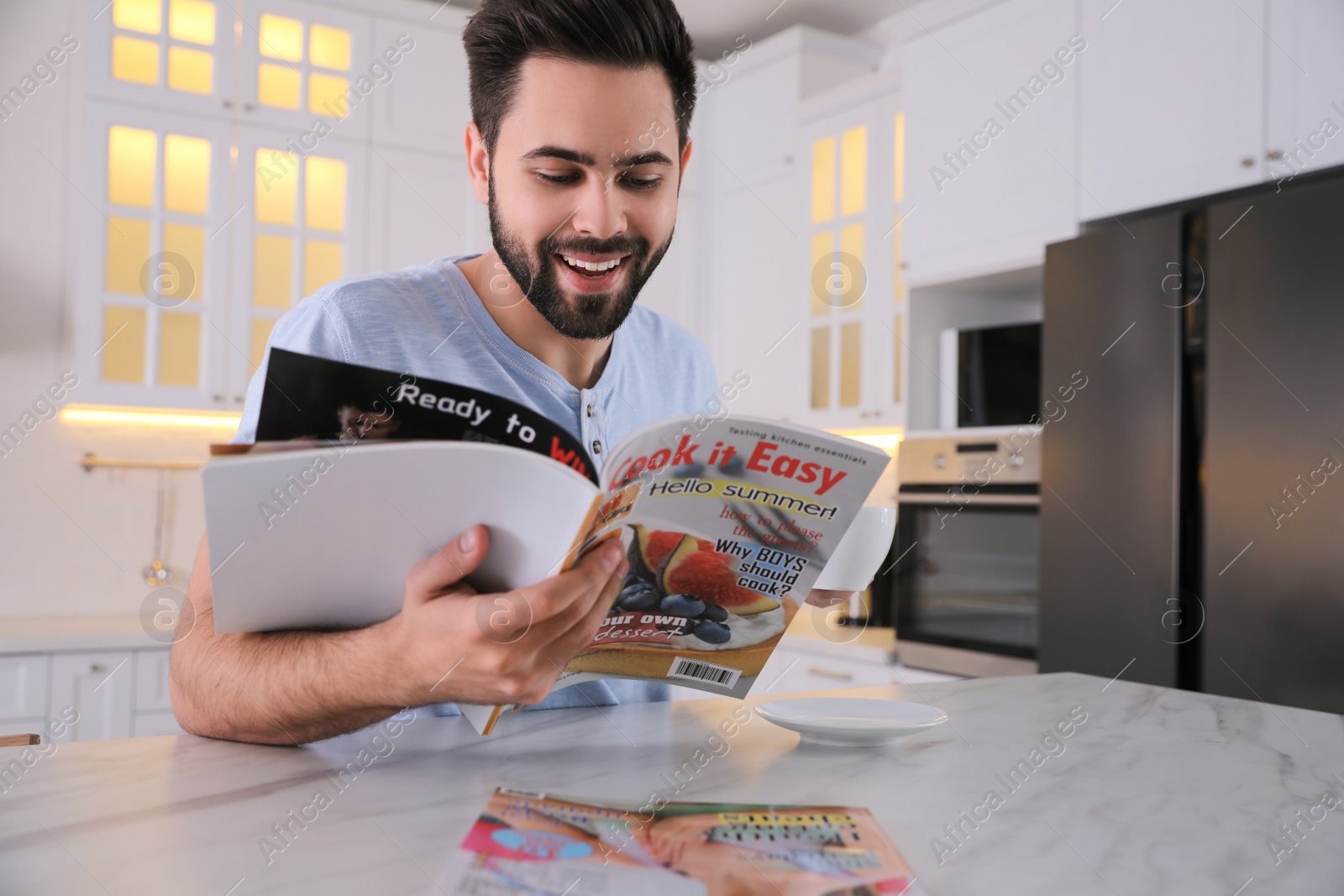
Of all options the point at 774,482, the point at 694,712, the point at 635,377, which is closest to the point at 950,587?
the point at 635,377

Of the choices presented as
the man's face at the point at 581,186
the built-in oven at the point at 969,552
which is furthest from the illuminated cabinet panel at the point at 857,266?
the man's face at the point at 581,186

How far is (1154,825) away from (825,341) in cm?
254

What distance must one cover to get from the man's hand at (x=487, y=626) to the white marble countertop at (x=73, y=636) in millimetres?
2096

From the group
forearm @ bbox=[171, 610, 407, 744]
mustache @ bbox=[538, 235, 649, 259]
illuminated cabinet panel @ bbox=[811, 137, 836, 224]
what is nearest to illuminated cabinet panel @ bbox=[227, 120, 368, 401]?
illuminated cabinet panel @ bbox=[811, 137, 836, 224]

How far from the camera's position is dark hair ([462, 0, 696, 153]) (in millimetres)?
1155

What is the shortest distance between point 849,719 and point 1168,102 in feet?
5.75

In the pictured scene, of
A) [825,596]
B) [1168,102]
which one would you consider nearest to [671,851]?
[825,596]

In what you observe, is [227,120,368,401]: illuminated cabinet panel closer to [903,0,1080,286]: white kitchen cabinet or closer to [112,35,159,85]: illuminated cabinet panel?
[112,35,159,85]: illuminated cabinet panel

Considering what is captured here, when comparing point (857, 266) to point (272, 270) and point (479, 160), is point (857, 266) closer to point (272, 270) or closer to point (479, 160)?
point (272, 270)

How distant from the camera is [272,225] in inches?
113

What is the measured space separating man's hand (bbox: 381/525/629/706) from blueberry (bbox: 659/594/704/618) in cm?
8

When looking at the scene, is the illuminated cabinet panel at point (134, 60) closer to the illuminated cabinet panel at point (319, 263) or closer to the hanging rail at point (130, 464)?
the illuminated cabinet panel at point (319, 263)

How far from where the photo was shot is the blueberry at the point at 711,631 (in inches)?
33.7

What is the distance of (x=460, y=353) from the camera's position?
3.82 ft
